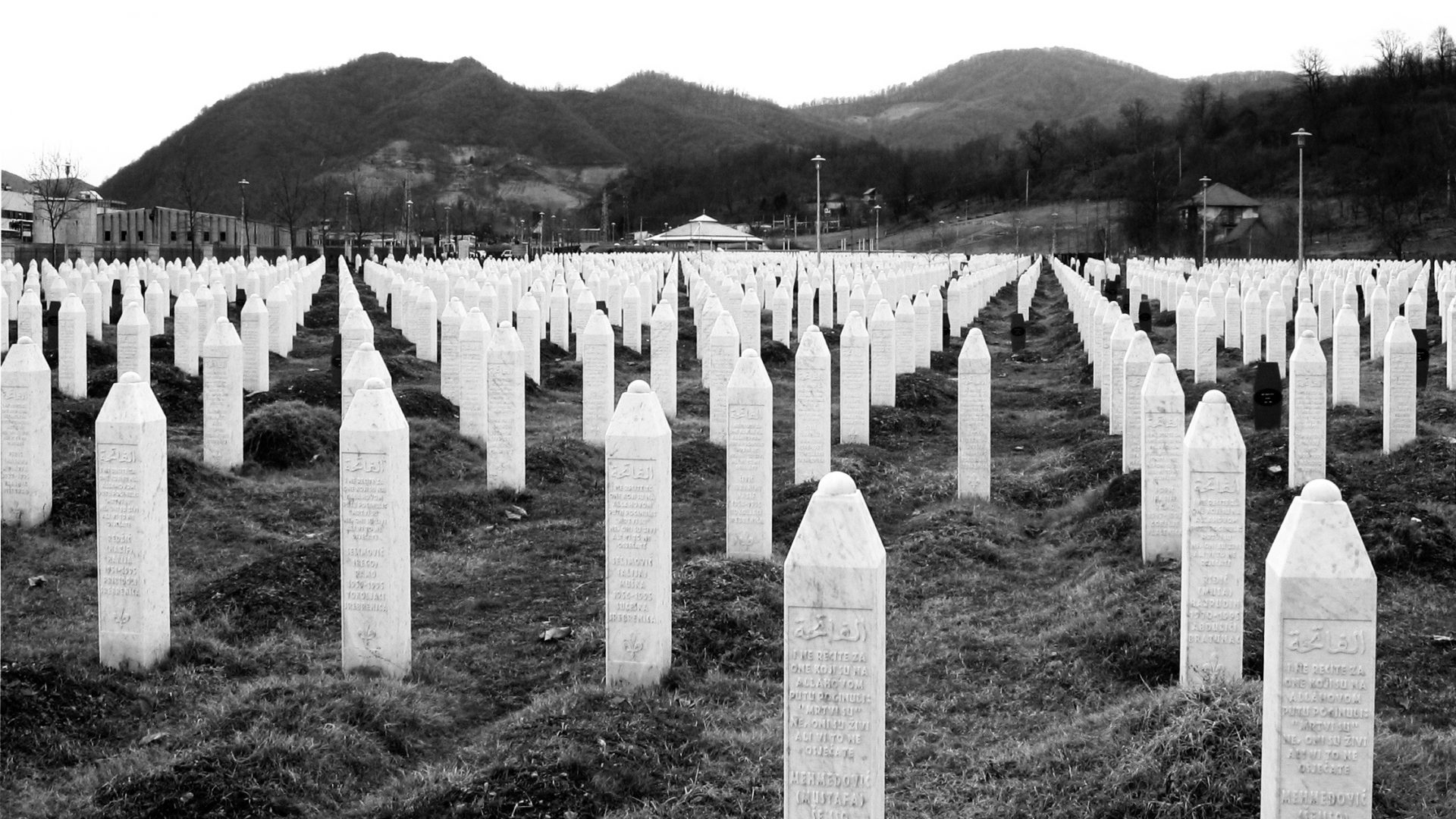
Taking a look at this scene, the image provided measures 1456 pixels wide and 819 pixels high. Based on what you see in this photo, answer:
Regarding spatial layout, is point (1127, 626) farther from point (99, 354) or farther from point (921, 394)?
point (99, 354)

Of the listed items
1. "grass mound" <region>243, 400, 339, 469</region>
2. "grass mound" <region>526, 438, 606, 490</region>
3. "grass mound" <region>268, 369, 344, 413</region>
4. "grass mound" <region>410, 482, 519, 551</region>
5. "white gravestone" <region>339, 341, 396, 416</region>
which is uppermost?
"white gravestone" <region>339, 341, 396, 416</region>

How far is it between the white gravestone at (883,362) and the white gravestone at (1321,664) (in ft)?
43.2

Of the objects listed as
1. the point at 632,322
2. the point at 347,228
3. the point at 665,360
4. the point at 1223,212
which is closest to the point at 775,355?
the point at 632,322

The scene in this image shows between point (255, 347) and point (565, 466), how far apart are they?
19.5ft

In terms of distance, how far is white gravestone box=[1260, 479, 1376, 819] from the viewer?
524 centimetres

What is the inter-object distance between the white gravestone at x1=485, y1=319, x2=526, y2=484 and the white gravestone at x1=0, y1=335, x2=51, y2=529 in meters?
3.70

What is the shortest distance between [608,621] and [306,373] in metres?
13.1

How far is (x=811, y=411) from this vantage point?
13508mm

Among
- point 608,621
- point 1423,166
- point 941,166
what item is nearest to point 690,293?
point 608,621

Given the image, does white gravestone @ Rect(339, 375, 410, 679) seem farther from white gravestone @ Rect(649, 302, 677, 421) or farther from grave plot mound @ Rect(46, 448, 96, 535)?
white gravestone @ Rect(649, 302, 677, 421)

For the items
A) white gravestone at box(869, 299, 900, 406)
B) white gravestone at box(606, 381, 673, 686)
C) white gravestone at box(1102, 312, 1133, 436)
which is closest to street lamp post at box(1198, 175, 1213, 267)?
white gravestone at box(869, 299, 900, 406)

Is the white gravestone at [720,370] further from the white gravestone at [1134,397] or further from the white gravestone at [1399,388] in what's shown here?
the white gravestone at [1399,388]

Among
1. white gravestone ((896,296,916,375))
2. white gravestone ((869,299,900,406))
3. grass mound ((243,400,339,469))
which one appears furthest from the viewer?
white gravestone ((896,296,916,375))

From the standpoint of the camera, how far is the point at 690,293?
32.7m
